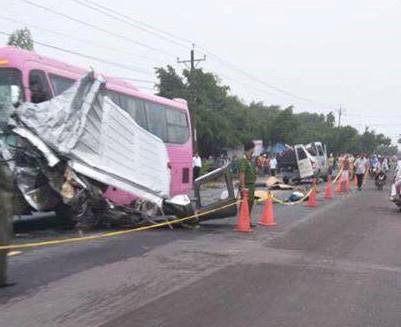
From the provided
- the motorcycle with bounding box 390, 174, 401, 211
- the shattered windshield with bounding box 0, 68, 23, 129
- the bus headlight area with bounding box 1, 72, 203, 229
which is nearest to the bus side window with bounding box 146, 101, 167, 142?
the bus headlight area with bounding box 1, 72, 203, 229

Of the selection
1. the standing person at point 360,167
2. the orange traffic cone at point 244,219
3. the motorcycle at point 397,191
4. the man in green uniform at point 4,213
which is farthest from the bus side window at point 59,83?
the standing person at point 360,167

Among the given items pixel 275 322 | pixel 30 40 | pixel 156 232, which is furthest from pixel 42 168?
pixel 30 40

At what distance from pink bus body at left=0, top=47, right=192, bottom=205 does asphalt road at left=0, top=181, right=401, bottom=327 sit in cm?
328

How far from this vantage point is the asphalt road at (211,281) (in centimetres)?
679

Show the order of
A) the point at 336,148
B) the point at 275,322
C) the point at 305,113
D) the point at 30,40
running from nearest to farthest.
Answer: the point at 275,322, the point at 30,40, the point at 336,148, the point at 305,113

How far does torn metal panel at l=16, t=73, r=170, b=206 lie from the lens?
42.2ft

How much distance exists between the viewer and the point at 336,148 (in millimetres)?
99938

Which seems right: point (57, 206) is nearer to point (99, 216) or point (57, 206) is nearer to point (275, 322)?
point (99, 216)

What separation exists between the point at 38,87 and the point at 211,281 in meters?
6.69

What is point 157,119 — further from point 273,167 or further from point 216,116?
point 216,116

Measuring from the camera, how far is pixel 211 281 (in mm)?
8602

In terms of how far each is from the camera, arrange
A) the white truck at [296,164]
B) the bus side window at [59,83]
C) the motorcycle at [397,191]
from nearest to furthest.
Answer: the bus side window at [59,83], the motorcycle at [397,191], the white truck at [296,164]

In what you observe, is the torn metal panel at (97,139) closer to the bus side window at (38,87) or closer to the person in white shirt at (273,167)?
the bus side window at (38,87)

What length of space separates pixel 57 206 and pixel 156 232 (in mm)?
2026
